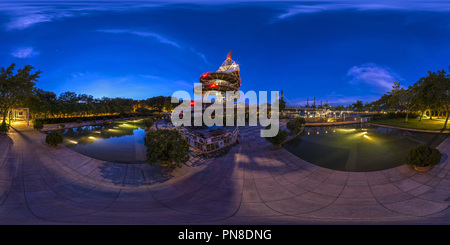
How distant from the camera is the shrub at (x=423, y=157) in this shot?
6.76m

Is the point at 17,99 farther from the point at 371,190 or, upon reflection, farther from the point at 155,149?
the point at 371,190

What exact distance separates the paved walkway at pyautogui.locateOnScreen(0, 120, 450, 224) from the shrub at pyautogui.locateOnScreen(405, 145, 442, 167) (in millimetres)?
407

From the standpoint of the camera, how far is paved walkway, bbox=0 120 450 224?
14.6 feet

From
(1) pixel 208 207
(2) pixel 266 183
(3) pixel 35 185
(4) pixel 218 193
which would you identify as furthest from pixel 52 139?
(2) pixel 266 183

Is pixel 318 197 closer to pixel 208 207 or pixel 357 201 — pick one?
pixel 357 201

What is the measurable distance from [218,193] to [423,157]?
8291mm

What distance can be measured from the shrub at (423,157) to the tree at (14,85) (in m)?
33.1

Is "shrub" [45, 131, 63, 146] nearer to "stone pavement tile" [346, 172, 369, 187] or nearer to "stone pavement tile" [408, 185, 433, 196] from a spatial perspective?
"stone pavement tile" [346, 172, 369, 187]

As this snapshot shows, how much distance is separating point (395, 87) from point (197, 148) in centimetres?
3814

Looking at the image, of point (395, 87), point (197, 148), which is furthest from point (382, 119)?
point (197, 148)

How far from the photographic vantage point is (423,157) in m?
6.77

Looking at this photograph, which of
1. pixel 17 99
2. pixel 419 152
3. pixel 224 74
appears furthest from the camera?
pixel 224 74

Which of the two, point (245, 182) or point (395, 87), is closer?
point (245, 182)

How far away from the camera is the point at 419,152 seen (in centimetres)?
695
